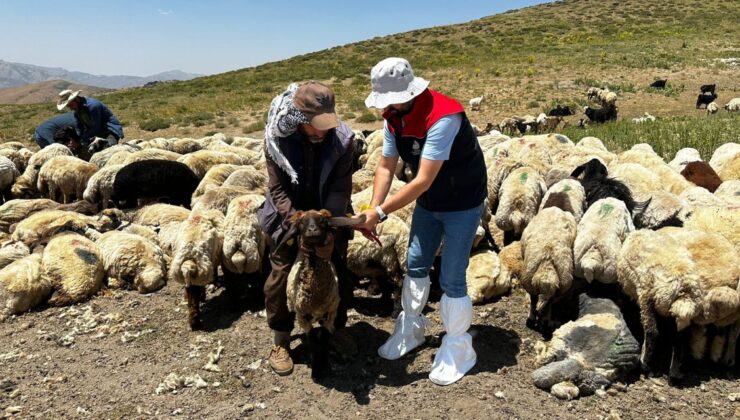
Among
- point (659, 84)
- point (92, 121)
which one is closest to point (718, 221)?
point (92, 121)

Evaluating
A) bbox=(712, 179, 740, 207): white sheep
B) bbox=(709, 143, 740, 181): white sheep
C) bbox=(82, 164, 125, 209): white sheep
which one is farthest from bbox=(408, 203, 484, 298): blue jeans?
bbox=(82, 164, 125, 209): white sheep

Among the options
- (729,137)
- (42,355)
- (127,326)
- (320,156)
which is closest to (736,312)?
(320,156)

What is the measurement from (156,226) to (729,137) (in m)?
10.9

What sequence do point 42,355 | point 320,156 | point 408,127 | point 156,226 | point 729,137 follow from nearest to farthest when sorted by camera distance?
point 408,127 < point 320,156 < point 42,355 < point 156,226 < point 729,137

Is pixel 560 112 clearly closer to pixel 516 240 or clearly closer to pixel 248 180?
pixel 516 240

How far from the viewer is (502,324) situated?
5039mm

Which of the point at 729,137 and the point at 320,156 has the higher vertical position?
the point at 320,156

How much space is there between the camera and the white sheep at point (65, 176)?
929 centimetres

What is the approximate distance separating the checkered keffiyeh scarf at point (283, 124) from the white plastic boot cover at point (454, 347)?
1624mm

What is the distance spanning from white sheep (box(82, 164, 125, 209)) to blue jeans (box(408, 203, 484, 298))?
673 cm

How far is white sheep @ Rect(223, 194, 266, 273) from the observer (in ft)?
17.6

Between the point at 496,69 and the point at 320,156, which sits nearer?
the point at 320,156

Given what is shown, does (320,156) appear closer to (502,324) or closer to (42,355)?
(502,324)

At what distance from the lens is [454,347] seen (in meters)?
4.16
